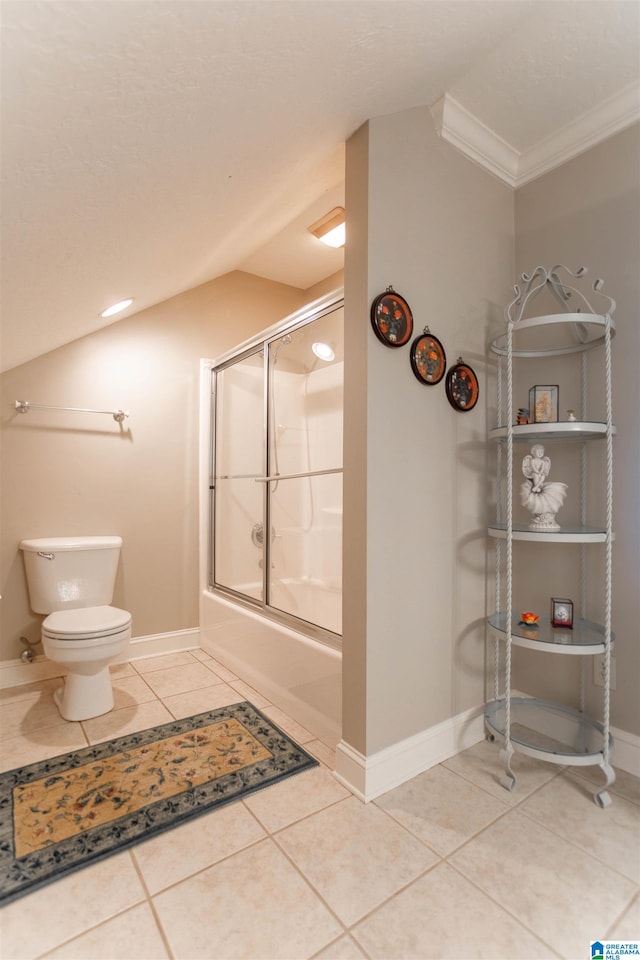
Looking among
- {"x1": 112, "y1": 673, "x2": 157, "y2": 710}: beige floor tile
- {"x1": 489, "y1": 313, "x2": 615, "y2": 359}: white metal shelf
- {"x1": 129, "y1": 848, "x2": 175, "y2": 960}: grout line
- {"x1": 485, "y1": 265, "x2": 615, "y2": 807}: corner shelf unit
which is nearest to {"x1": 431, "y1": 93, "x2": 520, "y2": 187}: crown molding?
{"x1": 485, "y1": 265, "x2": 615, "y2": 807}: corner shelf unit

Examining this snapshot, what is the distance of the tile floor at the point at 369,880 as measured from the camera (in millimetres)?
1119

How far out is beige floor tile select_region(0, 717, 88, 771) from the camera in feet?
6.06

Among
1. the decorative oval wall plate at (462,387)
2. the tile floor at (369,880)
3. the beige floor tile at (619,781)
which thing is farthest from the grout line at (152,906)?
the decorative oval wall plate at (462,387)

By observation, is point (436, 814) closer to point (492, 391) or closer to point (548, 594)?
point (548, 594)

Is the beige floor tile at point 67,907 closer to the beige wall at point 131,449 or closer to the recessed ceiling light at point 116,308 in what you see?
the beige wall at point 131,449

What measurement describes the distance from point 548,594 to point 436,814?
1.01 m

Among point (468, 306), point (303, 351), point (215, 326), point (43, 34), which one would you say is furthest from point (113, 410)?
point (43, 34)

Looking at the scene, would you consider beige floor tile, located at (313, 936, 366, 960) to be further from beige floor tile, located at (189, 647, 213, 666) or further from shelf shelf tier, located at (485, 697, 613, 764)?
beige floor tile, located at (189, 647, 213, 666)

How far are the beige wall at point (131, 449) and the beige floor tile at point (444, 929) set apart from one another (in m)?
2.14

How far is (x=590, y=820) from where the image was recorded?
60.4 inches

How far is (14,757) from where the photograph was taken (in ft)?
6.11

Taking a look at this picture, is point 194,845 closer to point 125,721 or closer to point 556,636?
point 125,721

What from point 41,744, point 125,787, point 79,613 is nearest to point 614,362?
point 125,787

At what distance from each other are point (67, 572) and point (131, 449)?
0.79 meters
